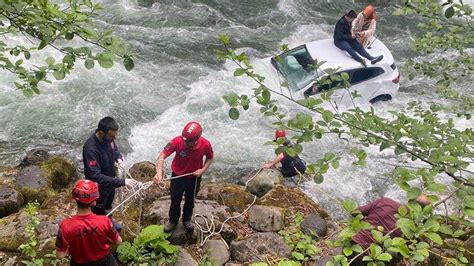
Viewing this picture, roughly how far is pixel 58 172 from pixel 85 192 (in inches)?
157

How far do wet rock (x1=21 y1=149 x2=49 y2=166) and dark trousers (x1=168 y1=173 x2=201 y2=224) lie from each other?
137 inches

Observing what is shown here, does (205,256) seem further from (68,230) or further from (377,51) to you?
(377,51)

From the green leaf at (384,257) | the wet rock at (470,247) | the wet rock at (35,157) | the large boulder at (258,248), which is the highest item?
the green leaf at (384,257)

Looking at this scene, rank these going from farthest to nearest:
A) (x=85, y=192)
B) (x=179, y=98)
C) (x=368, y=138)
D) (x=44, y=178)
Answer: (x=179, y=98) < (x=44, y=178) < (x=85, y=192) < (x=368, y=138)

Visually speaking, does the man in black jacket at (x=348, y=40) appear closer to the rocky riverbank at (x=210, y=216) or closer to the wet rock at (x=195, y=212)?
the rocky riverbank at (x=210, y=216)

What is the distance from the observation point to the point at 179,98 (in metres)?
10.9

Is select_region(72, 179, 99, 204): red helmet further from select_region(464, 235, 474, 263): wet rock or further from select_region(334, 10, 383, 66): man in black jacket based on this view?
select_region(334, 10, 383, 66): man in black jacket

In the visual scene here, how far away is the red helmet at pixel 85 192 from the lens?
3.93 meters

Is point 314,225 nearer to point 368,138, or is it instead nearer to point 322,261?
point 322,261

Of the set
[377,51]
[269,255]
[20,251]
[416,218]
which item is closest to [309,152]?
[377,51]

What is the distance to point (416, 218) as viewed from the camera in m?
2.51

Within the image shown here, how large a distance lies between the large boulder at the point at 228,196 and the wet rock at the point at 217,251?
1163 millimetres

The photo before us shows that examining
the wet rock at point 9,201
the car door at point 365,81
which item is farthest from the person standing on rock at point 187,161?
the car door at point 365,81

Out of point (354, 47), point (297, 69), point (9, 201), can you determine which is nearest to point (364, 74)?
point (354, 47)
